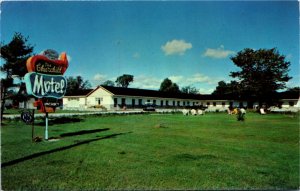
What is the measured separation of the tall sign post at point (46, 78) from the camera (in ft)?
41.6

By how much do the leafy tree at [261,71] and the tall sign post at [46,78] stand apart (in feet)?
150

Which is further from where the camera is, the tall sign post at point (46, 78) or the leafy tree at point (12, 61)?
the leafy tree at point (12, 61)

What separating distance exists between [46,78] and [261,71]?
1903 inches

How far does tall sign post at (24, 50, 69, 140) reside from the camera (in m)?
12.7

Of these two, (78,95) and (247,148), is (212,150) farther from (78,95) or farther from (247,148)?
(78,95)

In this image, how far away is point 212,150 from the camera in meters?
11.4

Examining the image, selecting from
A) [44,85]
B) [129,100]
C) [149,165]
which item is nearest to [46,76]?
[44,85]

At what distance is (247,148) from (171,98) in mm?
59414

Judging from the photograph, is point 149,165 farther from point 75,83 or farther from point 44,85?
point 75,83

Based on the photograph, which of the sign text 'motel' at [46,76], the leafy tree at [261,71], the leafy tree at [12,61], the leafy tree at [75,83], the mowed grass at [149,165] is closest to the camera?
the mowed grass at [149,165]

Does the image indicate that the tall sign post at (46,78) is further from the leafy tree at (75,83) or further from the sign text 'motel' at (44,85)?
the leafy tree at (75,83)

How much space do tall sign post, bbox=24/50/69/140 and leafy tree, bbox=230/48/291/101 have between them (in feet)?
150

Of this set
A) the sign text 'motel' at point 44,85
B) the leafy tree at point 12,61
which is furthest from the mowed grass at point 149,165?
the leafy tree at point 12,61

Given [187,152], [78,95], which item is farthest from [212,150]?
[78,95]
